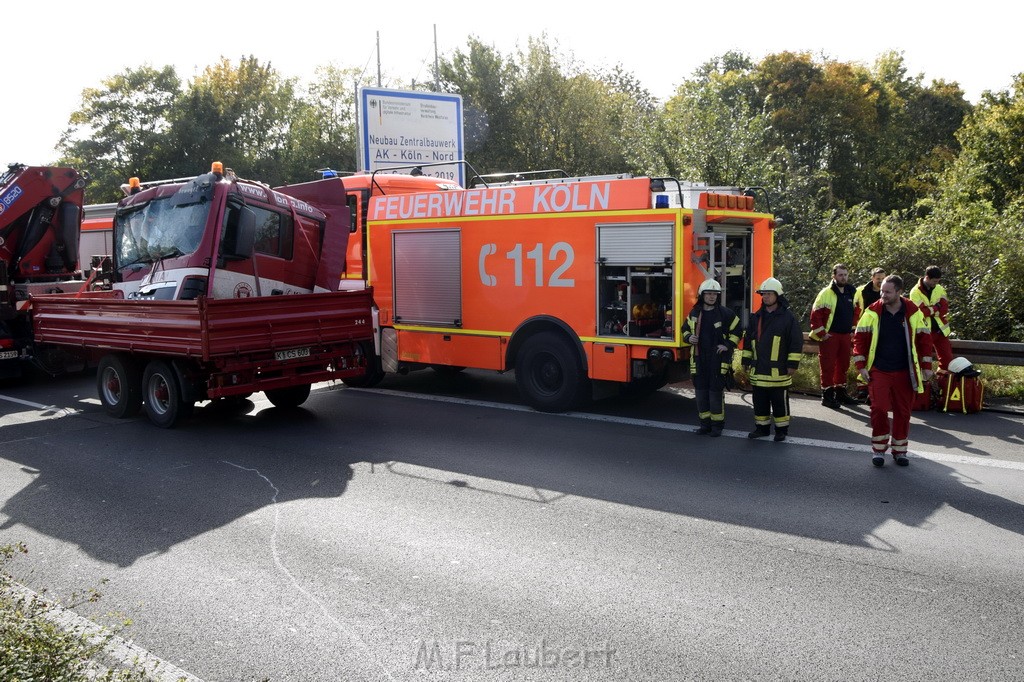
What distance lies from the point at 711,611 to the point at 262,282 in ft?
24.0

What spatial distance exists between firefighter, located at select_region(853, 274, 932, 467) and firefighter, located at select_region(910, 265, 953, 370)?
2698mm

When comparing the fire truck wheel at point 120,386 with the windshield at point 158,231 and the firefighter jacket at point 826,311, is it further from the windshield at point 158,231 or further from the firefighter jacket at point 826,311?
the firefighter jacket at point 826,311

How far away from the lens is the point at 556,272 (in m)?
10.4

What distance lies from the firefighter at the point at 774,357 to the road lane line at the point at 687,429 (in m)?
A: 0.28

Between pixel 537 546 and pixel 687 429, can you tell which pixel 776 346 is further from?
pixel 537 546

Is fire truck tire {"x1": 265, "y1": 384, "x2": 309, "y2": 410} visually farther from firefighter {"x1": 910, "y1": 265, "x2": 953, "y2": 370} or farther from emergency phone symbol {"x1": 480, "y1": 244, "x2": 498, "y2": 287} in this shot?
firefighter {"x1": 910, "y1": 265, "x2": 953, "y2": 370}

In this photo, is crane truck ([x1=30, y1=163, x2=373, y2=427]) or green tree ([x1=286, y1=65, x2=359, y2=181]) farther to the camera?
green tree ([x1=286, y1=65, x2=359, y2=181])

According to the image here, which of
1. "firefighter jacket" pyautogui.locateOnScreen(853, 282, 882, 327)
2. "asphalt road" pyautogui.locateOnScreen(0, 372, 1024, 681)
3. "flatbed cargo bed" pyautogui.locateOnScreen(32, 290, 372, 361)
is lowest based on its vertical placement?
"asphalt road" pyautogui.locateOnScreen(0, 372, 1024, 681)

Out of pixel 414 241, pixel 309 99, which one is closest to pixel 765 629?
pixel 414 241

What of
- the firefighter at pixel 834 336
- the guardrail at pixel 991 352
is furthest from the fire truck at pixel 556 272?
the guardrail at pixel 991 352

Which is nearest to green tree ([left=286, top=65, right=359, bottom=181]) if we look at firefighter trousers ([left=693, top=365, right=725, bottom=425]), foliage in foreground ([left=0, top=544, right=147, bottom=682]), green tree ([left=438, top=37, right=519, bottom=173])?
green tree ([left=438, top=37, right=519, bottom=173])

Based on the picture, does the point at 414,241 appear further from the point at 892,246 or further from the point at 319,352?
the point at 892,246

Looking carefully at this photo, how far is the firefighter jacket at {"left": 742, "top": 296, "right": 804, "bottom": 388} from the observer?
8664mm

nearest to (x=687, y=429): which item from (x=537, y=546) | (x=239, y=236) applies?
(x=537, y=546)
